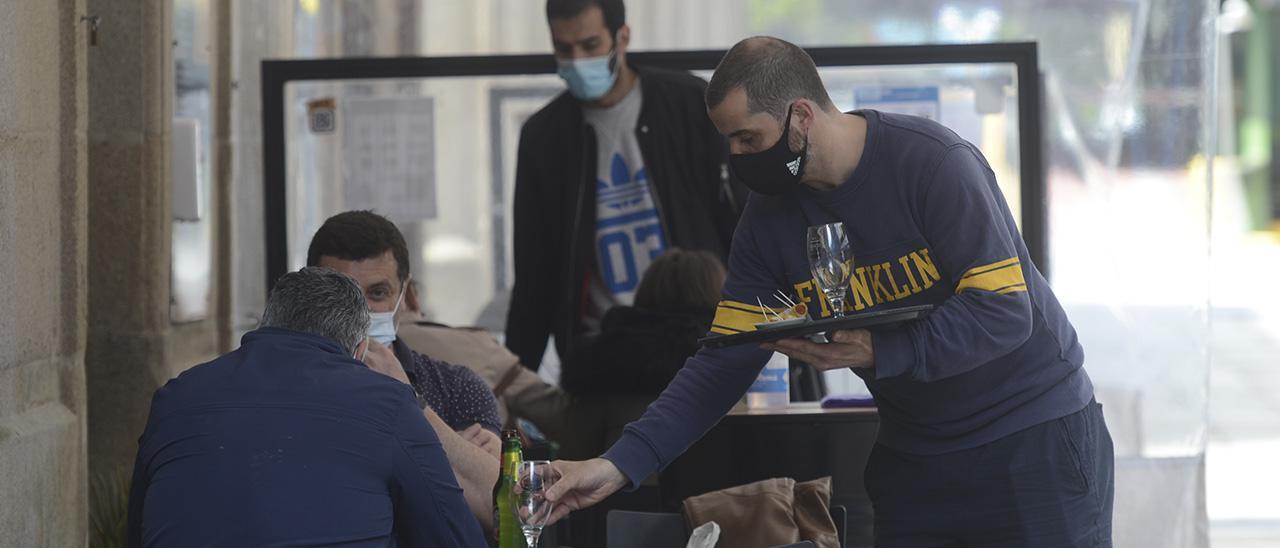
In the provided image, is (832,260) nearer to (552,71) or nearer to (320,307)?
(320,307)

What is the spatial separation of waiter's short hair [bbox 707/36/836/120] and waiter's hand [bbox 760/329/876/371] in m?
0.40

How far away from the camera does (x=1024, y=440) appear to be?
257 cm

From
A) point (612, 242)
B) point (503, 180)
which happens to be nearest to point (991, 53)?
point (612, 242)

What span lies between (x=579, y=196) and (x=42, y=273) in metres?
1.85

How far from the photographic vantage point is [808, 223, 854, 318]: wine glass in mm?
2518

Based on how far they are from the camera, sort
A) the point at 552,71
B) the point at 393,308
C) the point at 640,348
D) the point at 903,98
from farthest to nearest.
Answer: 1. the point at 903,98
2. the point at 552,71
3. the point at 640,348
4. the point at 393,308

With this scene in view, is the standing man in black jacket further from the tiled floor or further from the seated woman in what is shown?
the tiled floor

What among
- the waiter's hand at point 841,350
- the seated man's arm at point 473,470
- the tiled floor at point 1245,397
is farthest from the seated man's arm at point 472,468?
the tiled floor at point 1245,397

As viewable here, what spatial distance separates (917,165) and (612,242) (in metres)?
2.31

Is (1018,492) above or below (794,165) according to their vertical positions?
below

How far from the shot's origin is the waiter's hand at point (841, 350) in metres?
2.38

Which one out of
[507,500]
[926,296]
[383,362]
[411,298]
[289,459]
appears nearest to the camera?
[289,459]

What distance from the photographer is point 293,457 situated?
7.80 ft

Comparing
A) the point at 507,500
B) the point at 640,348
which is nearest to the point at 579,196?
the point at 640,348
